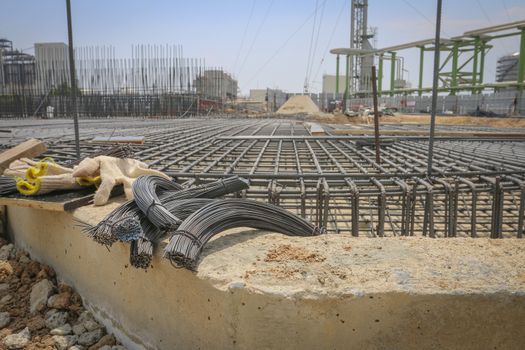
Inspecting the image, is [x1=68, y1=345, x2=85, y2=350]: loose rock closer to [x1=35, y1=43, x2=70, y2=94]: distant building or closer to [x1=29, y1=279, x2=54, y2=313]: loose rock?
[x1=29, y1=279, x2=54, y2=313]: loose rock

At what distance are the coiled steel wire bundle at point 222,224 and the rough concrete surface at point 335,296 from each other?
0.10 m

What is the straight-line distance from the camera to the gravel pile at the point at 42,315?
247 cm

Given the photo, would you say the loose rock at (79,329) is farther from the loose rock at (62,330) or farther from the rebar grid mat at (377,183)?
the rebar grid mat at (377,183)

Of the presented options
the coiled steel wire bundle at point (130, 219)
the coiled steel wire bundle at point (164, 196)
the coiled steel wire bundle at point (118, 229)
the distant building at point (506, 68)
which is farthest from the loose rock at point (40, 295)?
the distant building at point (506, 68)

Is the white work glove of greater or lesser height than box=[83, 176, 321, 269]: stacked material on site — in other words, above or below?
above

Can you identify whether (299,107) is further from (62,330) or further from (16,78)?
(62,330)

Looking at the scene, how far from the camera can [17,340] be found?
8.02ft

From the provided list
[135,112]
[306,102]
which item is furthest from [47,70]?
[306,102]

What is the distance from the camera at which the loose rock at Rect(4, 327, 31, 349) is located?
2.42m

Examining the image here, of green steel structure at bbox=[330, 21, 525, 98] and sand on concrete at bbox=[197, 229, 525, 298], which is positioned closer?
sand on concrete at bbox=[197, 229, 525, 298]

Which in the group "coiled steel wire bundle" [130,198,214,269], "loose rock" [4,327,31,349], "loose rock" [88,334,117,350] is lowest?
"loose rock" [88,334,117,350]

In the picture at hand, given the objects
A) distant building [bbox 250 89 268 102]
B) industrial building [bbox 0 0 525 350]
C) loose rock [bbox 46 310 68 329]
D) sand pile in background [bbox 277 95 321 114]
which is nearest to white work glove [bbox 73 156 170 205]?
industrial building [bbox 0 0 525 350]

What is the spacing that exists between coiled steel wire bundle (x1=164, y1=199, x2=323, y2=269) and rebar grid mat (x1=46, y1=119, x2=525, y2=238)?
A: 3.05 ft

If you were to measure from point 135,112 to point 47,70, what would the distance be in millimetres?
6454
